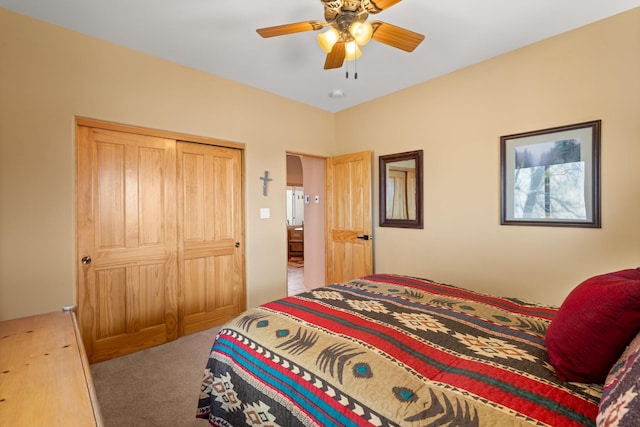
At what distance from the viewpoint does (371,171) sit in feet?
12.9

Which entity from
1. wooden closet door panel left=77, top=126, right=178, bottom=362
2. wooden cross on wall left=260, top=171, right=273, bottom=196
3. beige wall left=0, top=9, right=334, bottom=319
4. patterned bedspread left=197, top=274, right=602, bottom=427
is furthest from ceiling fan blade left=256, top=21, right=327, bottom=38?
wooden cross on wall left=260, top=171, right=273, bottom=196

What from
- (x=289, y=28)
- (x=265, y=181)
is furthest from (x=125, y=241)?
(x=289, y=28)

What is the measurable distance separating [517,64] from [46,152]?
4.04 m

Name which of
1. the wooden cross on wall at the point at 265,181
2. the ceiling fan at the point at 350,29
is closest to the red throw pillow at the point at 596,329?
the ceiling fan at the point at 350,29

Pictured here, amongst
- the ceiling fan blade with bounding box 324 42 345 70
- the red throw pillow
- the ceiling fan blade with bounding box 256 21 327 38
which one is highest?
the ceiling fan blade with bounding box 256 21 327 38

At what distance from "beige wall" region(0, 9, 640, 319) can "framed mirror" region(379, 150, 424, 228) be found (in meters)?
0.11

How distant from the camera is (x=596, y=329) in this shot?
3.11 ft

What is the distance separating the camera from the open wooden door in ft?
12.8

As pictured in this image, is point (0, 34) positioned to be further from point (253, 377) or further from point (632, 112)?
point (632, 112)

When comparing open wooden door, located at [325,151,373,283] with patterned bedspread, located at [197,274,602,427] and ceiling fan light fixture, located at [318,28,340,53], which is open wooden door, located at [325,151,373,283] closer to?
ceiling fan light fixture, located at [318,28,340,53]

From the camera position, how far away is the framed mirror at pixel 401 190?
3543mm

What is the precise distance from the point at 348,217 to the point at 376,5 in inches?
105

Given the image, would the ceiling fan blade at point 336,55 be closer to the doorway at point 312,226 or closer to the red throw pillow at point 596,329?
the red throw pillow at point 596,329

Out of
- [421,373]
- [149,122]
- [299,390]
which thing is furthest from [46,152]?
[421,373]
